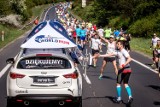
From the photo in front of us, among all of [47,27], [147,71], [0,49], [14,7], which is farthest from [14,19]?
[47,27]

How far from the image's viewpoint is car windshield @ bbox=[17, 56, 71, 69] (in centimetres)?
1045

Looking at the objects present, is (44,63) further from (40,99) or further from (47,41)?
(47,41)

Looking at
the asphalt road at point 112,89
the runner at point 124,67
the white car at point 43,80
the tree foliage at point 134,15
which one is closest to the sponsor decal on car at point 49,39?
the white car at point 43,80

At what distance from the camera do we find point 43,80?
10.3 metres

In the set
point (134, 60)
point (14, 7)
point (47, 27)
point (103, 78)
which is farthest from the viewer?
point (14, 7)

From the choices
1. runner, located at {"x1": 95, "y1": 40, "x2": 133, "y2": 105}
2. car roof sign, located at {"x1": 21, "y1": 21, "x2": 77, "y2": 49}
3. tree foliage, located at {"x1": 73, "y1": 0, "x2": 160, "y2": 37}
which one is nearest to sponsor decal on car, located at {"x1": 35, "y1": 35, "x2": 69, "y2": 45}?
car roof sign, located at {"x1": 21, "y1": 21, "x2": 77, "y2": 49}

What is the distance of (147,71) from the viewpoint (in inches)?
811

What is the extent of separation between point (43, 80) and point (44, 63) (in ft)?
1.59

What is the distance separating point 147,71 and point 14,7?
50746 millimetres

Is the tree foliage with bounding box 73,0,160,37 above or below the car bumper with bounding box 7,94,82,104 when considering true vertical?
above

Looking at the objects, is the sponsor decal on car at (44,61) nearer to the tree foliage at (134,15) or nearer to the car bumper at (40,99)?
the car bumper at (40,99)

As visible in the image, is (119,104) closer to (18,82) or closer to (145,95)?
(145,95)

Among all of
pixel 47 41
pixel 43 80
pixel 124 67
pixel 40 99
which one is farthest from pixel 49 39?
pixel 124 67

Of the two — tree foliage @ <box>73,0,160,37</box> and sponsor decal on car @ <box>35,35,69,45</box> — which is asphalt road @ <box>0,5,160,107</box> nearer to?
sponsor decal on car @ <box>35,35,69,45</box>
